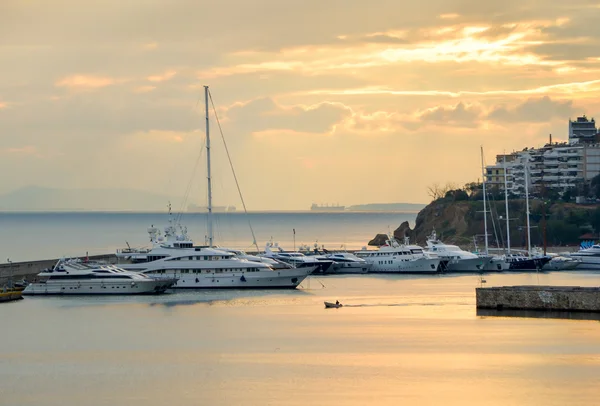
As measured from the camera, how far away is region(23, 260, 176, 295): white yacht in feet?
258

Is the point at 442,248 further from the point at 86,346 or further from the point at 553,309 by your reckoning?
the point at 86,346

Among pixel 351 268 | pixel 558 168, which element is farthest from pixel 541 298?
pixel 558 168

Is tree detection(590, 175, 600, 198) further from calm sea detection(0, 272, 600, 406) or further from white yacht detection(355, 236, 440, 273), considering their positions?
calm sea detection(0, 272, 600, 406)

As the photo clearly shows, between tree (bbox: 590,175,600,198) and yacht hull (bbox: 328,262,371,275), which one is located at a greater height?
tree (bbox: 590,175,600,198)

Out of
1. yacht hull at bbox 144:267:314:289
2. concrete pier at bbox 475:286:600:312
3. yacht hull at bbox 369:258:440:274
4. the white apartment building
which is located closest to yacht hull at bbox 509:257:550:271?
yacht hull at bbox 369:258:440:274

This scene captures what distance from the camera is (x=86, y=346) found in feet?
183

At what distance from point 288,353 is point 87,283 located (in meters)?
30.4

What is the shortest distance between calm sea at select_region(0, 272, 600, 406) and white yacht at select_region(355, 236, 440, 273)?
30.6m

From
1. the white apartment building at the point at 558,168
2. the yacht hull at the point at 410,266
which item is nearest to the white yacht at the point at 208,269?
the yacht hull at the point at 410,266

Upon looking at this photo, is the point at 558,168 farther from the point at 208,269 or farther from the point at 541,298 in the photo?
the point at 541,298

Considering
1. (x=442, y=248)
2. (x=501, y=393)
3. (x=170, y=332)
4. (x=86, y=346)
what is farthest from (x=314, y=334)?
(x=442, y=248)

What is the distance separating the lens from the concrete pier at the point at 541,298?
62.8 metres

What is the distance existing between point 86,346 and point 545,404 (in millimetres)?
25612

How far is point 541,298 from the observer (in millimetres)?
64250
